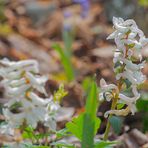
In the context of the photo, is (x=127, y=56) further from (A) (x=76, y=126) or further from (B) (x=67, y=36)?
(B) (x=67, y=36)

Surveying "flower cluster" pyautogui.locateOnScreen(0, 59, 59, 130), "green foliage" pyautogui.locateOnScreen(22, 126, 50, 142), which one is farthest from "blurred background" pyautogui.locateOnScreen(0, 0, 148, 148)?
"flower cluster" pyautogui.locateOnScreen(0, 59, 59, 130)

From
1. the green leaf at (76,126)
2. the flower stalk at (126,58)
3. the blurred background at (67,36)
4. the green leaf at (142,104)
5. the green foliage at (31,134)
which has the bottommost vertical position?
the green foliage at (31,134)

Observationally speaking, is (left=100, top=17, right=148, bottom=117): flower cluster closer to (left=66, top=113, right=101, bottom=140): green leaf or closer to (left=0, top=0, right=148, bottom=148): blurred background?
(left=66, top=113, right=101, bottom=140): green leaf

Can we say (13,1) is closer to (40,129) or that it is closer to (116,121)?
(40,129)

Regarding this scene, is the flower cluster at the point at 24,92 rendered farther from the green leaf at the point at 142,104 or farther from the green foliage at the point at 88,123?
the green leaf at the point at 142,104

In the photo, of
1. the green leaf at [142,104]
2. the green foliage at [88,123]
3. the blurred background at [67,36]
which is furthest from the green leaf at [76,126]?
the blurred background at [67,36]

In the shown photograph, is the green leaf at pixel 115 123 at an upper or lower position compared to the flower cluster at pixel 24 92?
lower

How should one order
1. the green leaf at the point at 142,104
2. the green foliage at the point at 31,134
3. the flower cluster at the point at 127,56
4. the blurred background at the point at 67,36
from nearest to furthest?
the flower cluster at the point at 127,56 → the green foliage at the point at 31,134 → the green leaf at the point at 142,104 → the blurred background at the point at 67,36

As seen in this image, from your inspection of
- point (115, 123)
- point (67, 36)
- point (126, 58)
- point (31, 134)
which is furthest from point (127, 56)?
point (67, 36)

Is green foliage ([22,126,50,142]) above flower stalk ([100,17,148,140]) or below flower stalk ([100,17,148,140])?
below
